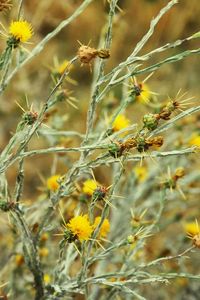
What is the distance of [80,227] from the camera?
175 centimetres

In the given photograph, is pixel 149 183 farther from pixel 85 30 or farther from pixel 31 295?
pixel 85 30

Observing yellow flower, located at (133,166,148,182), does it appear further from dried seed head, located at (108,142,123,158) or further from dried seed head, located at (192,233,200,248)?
dried seed head, located at (108,142,123,158)

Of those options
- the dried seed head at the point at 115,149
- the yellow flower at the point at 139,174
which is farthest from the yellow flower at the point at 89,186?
the yellow flower at the point at 139,174

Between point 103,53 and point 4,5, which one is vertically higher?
point 4,5

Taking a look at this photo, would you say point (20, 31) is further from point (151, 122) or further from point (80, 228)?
point (80, 228)

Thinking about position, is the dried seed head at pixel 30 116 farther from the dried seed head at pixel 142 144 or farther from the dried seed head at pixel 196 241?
the dried seed head at pixel 196 241

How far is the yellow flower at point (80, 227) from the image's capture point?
1746 mm

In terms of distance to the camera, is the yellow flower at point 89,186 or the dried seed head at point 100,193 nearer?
the dried seed head at point 100,193

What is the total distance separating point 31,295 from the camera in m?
2.88

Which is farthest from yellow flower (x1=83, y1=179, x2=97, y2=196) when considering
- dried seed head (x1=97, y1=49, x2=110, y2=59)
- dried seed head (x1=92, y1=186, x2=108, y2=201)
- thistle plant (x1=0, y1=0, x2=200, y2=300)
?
dried seed head (x1=97, y1=49, x2=110, y2=59)

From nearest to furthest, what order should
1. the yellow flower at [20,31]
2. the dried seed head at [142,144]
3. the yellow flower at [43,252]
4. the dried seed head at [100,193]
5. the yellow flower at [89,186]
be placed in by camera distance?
→ the dried seed head at [142,144] < the dried seed head at [100,193] < the yellow flower at [20,31] < the yellow flower at [89,186] < the yellow flower at [43,252]

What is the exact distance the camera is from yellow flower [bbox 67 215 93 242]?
1.75 meters

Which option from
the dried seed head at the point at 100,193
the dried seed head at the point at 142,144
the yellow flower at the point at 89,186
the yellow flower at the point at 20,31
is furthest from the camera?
the yellow flower at the point at 89,186

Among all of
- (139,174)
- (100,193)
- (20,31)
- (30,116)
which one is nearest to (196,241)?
(100,193)
